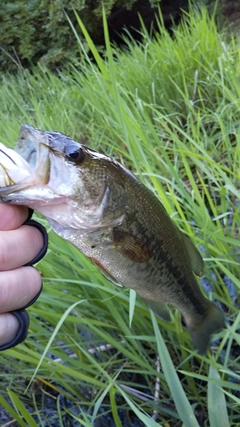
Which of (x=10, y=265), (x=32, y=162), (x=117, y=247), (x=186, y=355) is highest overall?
(x=32, y=162)

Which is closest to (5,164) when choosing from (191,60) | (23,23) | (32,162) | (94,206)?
(32,162)

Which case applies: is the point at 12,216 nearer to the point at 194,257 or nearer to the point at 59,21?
the point at 194,257

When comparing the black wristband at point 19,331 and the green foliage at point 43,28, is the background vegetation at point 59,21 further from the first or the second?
the black wristband at point 19,331

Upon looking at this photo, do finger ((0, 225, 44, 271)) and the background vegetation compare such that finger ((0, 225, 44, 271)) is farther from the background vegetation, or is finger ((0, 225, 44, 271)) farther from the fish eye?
the background vegetation

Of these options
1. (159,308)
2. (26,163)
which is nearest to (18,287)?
(26,163)

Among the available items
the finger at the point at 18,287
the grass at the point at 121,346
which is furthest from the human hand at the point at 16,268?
the grass at the point at 121,346

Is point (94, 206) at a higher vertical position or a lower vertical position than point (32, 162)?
lower

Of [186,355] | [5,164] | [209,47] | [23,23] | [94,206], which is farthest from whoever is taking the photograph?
[23,23]

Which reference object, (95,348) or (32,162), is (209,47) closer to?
(95,348)

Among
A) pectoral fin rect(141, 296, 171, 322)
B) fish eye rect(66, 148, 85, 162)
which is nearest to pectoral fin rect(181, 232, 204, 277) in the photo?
pectoral fin rect(141, 296, 171, 322)

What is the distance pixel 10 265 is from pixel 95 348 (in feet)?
2.19

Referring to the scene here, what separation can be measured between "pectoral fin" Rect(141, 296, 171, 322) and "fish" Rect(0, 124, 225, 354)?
2 cm

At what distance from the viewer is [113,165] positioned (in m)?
0.85

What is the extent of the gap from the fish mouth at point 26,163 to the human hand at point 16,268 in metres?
0.04
